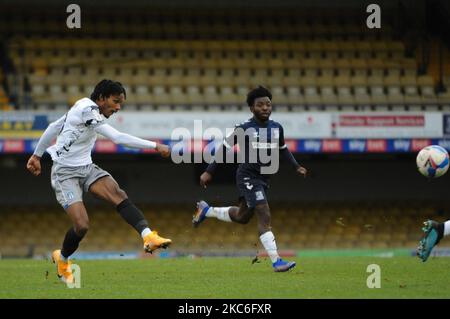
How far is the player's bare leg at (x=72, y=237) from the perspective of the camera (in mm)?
9101

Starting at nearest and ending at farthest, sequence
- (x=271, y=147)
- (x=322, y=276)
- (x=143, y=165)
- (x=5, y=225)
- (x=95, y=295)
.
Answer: (x=95, y=295) < (x=322, y=276) < (x=271, y=147) < (x=5, y=225) < (x=143, y=165)

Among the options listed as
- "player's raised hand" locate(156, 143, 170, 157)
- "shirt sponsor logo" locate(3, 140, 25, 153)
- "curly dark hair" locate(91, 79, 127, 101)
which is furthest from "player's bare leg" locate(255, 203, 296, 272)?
"shirt sponsor logo" locate(3, 140, 25, 153)

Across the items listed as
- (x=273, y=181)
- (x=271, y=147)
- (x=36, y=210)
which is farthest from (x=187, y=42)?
(x=271, y=147)

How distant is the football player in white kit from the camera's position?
915 cm

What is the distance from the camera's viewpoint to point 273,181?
24750 millimetres

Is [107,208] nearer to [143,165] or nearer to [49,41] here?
[143,165]

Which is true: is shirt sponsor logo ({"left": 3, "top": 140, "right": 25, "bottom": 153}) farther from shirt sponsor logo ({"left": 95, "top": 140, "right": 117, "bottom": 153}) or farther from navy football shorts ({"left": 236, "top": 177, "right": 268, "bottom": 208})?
navy football shorts ({"left": 236, "top": 177, "right": 268, "bottom": 208})

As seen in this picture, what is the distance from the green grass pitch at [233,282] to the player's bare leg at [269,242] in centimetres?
14

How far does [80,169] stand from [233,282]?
2007mm

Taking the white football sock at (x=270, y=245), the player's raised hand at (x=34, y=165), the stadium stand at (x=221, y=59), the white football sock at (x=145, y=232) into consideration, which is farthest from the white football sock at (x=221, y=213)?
the stadium stand at (x=221, y=59)

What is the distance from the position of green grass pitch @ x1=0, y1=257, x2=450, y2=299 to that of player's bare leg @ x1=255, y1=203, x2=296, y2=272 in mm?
138

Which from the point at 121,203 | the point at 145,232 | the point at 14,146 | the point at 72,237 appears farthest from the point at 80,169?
the point at 14,146

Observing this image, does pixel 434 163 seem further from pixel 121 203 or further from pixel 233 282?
pixel 121 203
